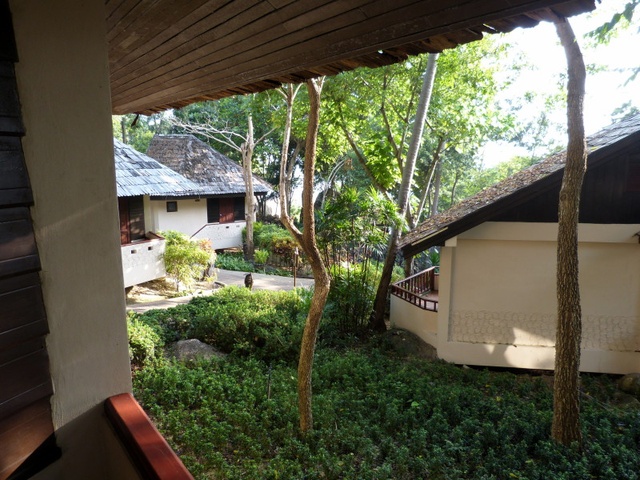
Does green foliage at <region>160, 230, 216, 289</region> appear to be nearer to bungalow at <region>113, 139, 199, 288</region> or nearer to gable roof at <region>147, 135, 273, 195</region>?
bungalow at <region>113, 139, 199, 288</region>

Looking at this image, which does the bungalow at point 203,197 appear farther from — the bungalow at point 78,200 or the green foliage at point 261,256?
the bungalow at point 78,200

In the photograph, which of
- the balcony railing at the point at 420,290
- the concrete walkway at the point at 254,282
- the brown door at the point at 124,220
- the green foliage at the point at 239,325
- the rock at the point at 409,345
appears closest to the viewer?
the green foliage at the point at 239,325

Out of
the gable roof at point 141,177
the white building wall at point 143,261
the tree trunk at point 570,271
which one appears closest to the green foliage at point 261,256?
the gable roof at point 141,177

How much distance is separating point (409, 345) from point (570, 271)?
4332 mm

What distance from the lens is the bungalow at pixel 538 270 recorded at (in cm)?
745

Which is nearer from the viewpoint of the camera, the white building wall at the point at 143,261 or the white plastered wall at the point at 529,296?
the white plastered wall at the point at 529,296

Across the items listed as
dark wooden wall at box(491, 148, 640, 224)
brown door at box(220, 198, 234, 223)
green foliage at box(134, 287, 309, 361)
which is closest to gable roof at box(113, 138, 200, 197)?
green foliage at box(134, 287, 309, 361)

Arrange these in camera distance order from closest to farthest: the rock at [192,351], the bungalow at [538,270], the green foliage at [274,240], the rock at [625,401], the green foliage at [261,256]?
1. the rock at [625,401]
2. the bungalow at [538,270]
3. the rock at [192,351]
4. the green foliage at [261,256]
5. the green foliage at [274,240]

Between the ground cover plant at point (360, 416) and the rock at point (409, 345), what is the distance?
0.89 feet

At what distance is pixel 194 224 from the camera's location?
1747 centimetres

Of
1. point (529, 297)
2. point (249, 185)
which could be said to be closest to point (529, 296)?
point (529, 297)

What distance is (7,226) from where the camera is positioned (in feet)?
4.67

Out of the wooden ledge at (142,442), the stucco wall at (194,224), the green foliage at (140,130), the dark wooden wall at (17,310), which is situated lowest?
the stucco wall at (194,224)

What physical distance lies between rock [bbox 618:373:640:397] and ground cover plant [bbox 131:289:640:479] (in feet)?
0.60
